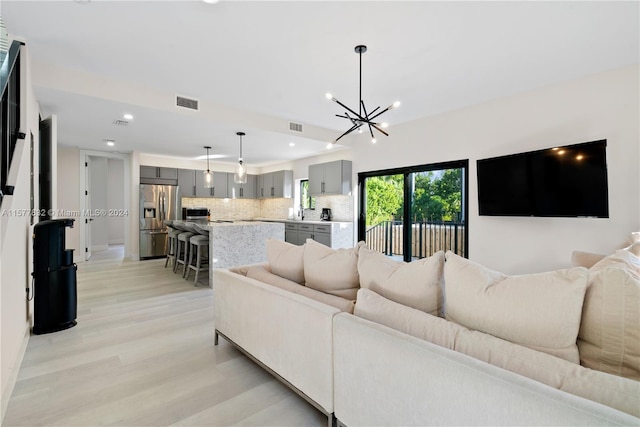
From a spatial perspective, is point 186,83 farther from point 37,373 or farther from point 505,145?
point 505,145

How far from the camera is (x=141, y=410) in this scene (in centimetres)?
180

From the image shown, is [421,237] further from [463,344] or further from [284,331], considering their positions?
[463,344]

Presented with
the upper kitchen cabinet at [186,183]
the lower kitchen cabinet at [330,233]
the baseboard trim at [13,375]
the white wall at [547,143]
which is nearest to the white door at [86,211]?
the upper kitchen cabinet at [186,183]

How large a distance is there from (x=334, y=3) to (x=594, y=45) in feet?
7.95

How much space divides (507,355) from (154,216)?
24.7ft

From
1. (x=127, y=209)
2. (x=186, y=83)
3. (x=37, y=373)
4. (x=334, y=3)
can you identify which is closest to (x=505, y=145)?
(x=334, y=3)

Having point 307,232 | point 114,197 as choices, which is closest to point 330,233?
point 307,232

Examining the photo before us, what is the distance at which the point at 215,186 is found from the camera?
8.05 metres

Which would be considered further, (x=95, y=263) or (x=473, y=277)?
(x=95, y=263)

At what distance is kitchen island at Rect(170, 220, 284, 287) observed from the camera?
461cm

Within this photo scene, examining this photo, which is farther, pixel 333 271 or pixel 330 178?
pixel 330 178

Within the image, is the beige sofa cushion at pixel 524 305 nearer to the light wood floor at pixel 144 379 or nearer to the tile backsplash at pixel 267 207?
the light wood floor at pixel 144 379

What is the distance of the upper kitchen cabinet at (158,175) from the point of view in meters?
7.09

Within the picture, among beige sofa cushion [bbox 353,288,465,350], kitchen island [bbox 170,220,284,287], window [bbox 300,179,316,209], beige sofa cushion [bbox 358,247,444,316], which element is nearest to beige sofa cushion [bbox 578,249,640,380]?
beige sofa cushion [bbox 353,288,465,350]
